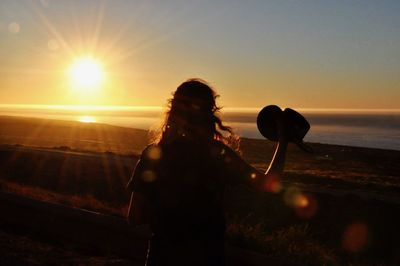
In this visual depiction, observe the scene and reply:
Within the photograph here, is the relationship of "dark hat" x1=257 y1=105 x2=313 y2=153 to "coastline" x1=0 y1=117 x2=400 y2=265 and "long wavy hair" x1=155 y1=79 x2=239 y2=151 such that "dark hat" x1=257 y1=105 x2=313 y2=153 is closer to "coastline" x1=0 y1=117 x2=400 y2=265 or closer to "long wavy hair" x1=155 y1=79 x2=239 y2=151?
"long wavy hair" x1=155 y1=79 x2=239 y2=151

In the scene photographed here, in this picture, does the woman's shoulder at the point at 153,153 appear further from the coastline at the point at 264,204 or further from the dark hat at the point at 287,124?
the coastline at the point at 264,204

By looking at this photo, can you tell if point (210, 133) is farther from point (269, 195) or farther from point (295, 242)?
point (269, 195)

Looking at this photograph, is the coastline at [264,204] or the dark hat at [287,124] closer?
the dark hat at [287,124]

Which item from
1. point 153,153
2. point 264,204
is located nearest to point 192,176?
point 153,153

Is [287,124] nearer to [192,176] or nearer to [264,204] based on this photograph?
[192,176]

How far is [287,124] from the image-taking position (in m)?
2.63

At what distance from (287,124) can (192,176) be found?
0.52 m

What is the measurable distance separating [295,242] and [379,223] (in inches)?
258

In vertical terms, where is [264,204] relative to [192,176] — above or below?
below

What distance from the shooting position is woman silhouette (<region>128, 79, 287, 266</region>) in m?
2.58

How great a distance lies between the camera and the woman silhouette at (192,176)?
8.46ft

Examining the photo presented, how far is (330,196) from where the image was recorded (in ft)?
54.3

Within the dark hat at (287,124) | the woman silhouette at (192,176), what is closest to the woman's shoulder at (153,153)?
the woman silhouette at (192,176)

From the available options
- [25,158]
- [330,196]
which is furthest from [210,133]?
[25,158]
